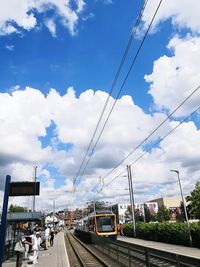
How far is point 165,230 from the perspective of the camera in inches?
1184

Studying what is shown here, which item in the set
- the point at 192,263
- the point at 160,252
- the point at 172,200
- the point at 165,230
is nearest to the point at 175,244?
the point at 165,230

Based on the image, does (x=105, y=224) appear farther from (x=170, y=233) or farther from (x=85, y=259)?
(x=85, y=259)

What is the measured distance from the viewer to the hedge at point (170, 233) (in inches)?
973

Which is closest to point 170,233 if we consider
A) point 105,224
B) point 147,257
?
point 105,224

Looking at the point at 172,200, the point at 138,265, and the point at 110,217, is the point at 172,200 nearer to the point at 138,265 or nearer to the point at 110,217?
the point at 110,217

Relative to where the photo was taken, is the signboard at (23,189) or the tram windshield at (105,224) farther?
the tram windshield at (105,224)

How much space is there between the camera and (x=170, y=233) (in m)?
28.9

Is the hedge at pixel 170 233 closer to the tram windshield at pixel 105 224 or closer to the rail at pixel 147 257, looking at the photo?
the tram windshield at pixel 105 224

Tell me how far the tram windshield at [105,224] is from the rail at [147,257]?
17364 millimetres

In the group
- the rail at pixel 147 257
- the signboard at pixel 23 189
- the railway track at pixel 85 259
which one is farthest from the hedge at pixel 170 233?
the signboard at pixel 23 189

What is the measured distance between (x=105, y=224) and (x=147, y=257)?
24986 mm

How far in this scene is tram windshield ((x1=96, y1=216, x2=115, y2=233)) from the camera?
3472 cm

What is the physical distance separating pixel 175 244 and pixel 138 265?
17677 mm

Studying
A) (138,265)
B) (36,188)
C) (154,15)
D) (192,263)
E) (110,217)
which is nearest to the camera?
(192,263)
